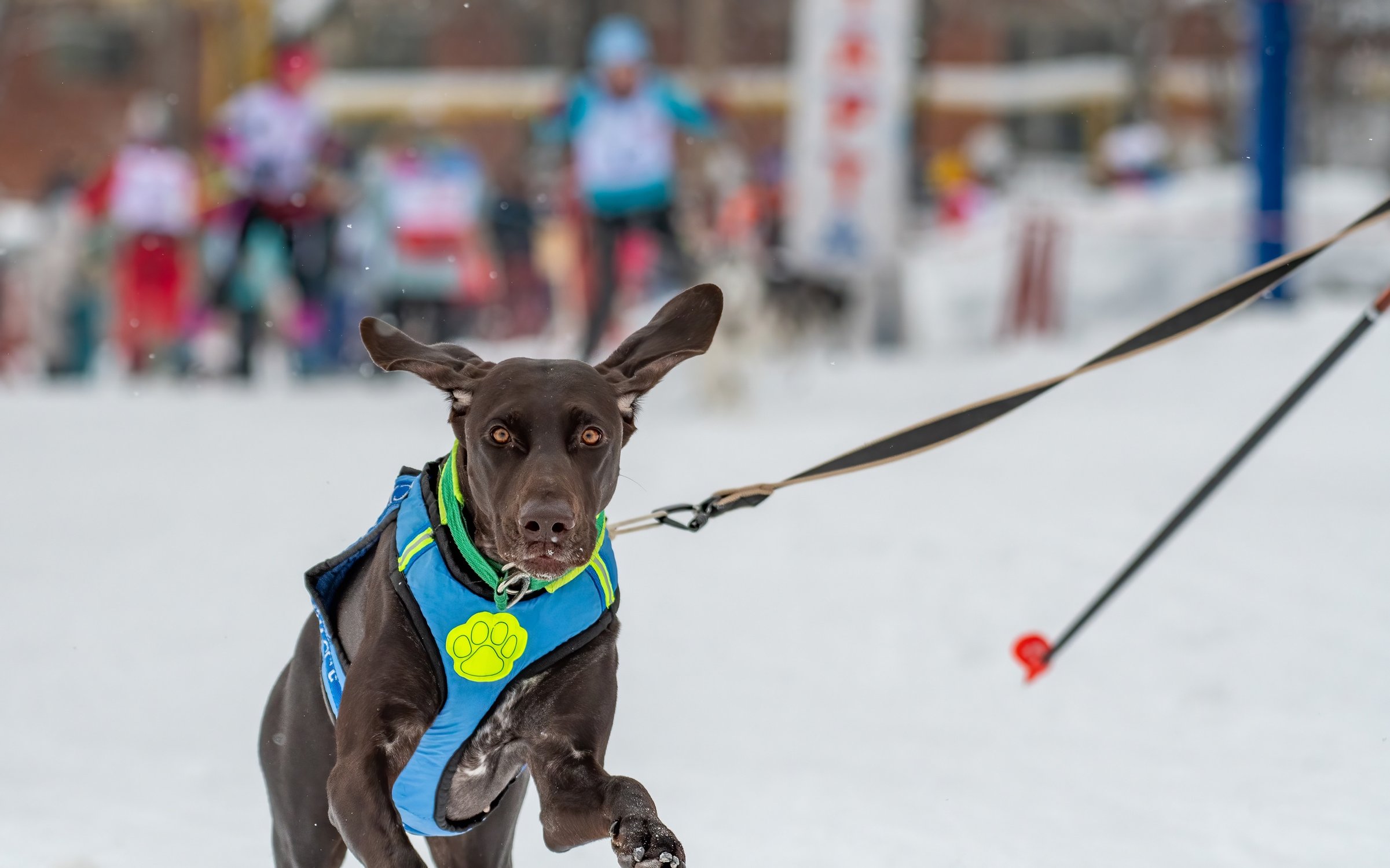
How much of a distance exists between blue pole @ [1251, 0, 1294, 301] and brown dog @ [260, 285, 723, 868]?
11480mm

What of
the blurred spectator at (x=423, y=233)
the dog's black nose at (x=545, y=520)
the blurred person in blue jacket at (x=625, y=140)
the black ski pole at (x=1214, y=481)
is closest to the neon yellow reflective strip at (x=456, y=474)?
the dog's black nose at (x=545, y=520)

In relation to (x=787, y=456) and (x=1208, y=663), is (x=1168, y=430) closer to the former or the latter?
(x=787, y=456)

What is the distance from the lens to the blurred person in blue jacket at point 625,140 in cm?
1102

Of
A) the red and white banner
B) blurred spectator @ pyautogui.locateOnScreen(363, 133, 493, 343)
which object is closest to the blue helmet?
blurred spectator @ pyautogui.locateOnScreen(363, 133, 493, 343)

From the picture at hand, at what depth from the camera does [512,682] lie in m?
2.75

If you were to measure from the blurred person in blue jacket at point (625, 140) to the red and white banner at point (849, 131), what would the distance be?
3.10 m

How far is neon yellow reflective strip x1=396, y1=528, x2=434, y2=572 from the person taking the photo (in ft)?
9.28

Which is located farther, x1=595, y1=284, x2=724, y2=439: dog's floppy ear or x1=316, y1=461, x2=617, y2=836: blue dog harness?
x1=595, y1=284, x2=724, y2=439: dog's floppy ear

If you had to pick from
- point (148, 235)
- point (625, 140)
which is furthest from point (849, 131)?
point (148, 235)

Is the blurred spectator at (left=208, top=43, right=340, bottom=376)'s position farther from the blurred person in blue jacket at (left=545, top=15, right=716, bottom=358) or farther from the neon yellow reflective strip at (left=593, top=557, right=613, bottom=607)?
the neon yellow reflective strip at (left=593, top=557, right=613, bottom=607)

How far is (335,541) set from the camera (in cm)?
711

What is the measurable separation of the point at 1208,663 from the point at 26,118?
3928 cm

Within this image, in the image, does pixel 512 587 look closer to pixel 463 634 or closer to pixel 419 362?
pixel 463 634

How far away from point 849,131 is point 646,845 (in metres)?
12.3
